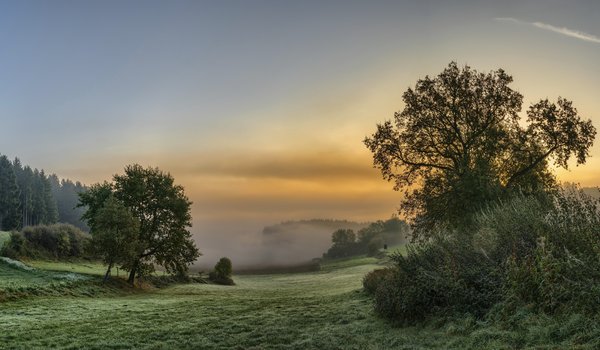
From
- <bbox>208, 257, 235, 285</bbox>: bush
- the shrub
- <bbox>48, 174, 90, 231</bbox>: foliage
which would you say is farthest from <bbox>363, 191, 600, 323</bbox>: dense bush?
<bbox>48, 174, 90, 231</bbox>: foliage

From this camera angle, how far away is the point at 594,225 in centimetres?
1072

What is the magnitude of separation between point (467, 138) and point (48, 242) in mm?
59183

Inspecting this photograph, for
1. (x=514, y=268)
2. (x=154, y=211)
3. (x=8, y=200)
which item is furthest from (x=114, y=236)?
(x=8, y=200)

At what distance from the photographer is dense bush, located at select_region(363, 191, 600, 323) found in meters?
9.35

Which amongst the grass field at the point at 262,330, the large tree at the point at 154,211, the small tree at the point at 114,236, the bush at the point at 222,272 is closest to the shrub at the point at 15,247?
the large tree at the point at 154,211

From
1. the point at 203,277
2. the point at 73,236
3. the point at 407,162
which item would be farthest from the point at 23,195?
the point at 407,162

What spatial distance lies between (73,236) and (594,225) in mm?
70091

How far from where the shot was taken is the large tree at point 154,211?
46562 millimetres

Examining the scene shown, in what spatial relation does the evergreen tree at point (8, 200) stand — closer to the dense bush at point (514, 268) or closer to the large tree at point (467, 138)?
the large tree at point (467, 138)

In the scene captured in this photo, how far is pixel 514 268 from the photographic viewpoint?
10711 millimetres

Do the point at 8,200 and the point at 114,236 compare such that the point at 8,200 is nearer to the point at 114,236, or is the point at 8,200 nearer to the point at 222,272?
the point at 222,272

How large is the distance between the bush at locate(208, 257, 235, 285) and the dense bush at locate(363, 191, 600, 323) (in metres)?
48.4

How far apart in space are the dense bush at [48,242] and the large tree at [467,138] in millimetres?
44953

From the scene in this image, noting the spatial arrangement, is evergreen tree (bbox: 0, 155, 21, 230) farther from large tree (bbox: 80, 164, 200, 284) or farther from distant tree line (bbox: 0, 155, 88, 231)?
large tree (bbox: 80, 164, 200, 284)
